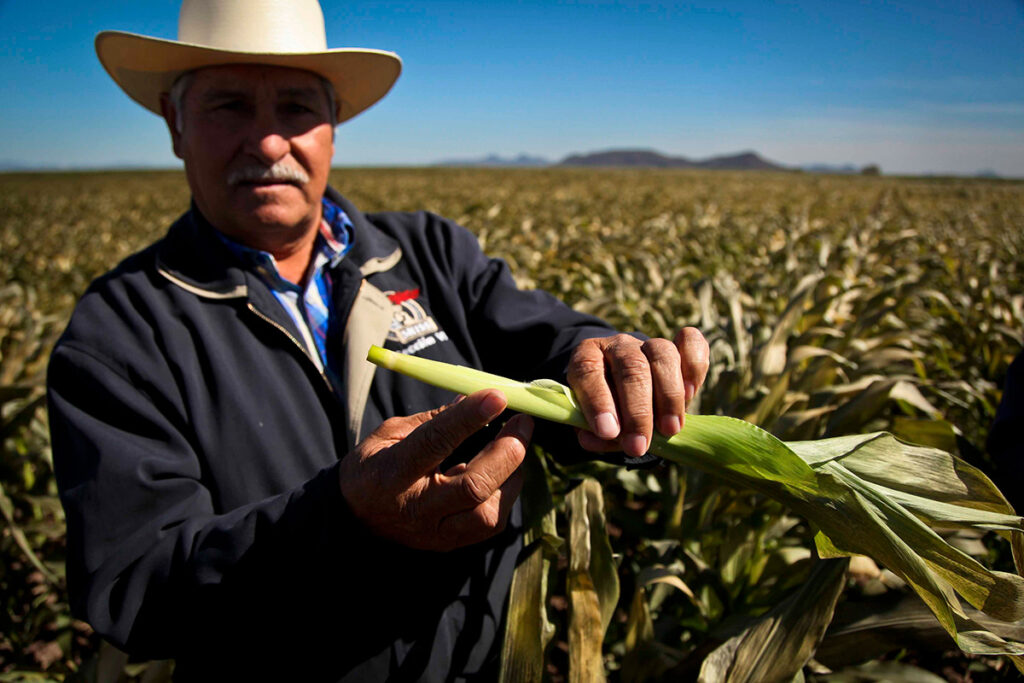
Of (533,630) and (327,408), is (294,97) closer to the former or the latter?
(327,408)

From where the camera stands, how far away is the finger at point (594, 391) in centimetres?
103

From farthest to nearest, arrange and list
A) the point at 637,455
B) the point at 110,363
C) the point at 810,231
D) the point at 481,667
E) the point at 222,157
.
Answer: the point at 810,231 < the point at 222,157 < the point at 481,667 < the point at 110,363 < the point at 637,455

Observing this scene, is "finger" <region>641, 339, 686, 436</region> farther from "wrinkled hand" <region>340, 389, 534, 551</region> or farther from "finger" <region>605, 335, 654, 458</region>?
"wrinkled hand" <region>340, 389, 534, 551</region>

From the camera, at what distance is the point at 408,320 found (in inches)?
64.6

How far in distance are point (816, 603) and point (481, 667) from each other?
0.78m

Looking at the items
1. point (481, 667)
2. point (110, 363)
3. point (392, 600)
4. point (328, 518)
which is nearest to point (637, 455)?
point (328, 518)

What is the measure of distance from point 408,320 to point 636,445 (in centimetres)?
83

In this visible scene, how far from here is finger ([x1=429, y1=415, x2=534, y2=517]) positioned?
99 centimetres

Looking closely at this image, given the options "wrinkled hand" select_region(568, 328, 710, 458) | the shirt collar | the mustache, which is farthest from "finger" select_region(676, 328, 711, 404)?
the mustache

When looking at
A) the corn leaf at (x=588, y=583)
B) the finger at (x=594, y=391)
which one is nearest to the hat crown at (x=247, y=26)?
the finger at (x=594, y=391)

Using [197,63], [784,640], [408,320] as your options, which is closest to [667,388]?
[784,640]

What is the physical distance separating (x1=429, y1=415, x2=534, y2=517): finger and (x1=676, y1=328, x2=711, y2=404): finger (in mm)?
362

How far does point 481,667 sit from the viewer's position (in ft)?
4.72

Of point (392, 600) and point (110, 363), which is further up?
point (110, 363)
